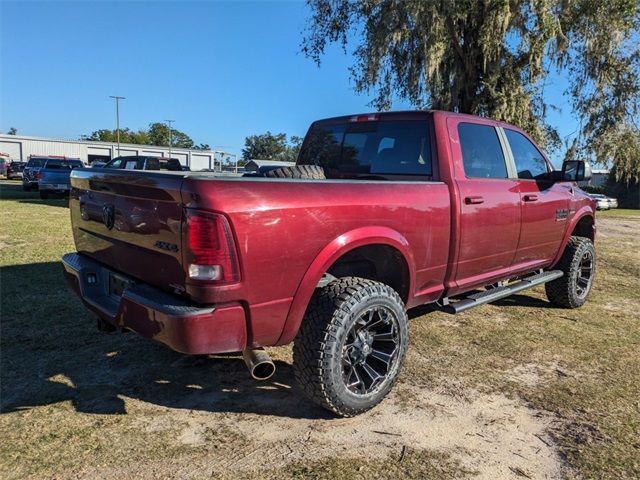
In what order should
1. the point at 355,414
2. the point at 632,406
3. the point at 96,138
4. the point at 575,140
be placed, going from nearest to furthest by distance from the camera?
1. the point at 355,414
2. the point at 632,406
3. the point at 575,140
4. the point at 96,138

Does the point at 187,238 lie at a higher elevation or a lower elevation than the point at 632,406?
higher

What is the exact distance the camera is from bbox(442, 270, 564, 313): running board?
3.98 metres

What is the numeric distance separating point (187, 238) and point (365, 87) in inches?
582

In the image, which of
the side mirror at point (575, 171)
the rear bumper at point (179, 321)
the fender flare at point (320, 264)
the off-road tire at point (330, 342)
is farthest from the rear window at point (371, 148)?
the rear bumper at point (179, 321)

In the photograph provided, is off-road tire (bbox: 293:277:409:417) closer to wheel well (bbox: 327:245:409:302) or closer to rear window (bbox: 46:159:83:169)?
wheel well (bbox: 327:245:409:302)

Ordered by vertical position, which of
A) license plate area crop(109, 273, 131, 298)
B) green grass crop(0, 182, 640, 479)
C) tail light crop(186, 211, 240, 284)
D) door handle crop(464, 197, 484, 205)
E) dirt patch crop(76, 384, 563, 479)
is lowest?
dirt patch crop(76, 384, 563, 479)

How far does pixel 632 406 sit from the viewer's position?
3332 millimetres

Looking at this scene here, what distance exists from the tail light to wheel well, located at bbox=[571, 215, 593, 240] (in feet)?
16.5

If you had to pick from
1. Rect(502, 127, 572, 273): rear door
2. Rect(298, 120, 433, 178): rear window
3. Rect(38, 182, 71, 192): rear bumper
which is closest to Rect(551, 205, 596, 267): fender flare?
Rect(502, 127, 572, 273): rear door

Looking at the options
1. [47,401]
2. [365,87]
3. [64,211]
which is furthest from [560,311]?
[64,211]

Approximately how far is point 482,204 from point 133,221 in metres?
2.66

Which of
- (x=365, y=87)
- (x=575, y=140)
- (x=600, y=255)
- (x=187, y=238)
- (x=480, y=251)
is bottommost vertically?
(x=600, y=255)

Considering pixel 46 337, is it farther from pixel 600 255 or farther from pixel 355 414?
pixel 600 255

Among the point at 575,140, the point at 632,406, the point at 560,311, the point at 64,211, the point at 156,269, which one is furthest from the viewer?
the point at 575,140
